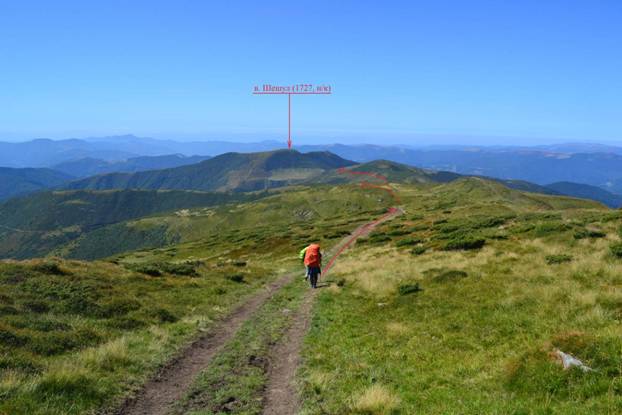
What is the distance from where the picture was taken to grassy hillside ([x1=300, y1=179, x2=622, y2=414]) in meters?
9.14

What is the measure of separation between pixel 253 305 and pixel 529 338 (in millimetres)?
15194

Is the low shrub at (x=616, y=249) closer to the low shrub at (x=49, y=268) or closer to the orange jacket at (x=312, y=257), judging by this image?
the orange jacket at (x=312, y=257)

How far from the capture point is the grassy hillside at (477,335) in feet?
30.0

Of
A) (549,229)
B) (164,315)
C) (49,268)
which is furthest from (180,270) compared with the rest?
(549,229)

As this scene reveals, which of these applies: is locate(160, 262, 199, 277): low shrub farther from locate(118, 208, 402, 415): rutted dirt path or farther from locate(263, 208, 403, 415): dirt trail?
locate(263, 208, 403, 415): dirt trail

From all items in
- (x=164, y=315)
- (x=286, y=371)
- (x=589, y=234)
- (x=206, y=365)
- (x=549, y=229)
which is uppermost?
(x=589, y=234)

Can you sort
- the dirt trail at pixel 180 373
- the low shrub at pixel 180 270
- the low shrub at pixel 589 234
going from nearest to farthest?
Answer: the dirt trail at pixel 180 373
the low shrub at pixel 589 234
the low shrub at pixel 180 270

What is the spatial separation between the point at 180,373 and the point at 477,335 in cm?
951

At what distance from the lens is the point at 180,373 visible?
13.2 metres

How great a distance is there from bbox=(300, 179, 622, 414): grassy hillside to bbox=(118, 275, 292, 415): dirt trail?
11.5 ft

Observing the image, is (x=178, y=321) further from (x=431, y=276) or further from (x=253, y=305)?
(x=431, y=276)

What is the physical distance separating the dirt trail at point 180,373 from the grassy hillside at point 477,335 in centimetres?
350

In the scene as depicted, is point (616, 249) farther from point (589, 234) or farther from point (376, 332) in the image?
point (376, 332)

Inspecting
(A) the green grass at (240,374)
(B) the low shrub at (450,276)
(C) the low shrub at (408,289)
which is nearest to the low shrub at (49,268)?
(A) the green grass at (240,374)
